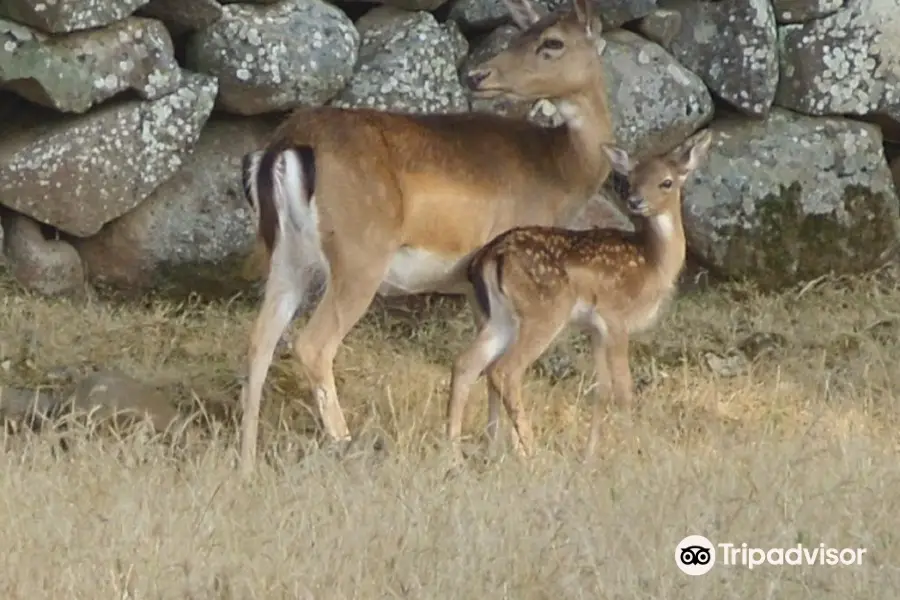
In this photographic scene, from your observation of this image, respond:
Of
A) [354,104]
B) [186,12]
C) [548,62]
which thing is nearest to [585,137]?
[548,62]

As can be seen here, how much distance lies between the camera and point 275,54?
8258mm

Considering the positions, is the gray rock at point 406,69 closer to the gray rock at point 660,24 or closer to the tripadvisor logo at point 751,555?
the gray rock at point 660,24

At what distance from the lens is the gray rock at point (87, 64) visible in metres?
7.77

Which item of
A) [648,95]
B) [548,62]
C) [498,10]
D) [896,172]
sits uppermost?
[548,62]

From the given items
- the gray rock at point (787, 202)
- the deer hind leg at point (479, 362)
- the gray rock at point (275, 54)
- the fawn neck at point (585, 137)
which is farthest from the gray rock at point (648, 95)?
the deer hind leg at point (479, 362)

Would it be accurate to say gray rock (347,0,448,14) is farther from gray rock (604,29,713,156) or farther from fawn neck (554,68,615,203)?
fawn neck (554,68,615,203)

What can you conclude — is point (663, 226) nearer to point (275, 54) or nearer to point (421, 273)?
point (421, 273)

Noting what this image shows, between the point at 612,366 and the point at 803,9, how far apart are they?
119 inches

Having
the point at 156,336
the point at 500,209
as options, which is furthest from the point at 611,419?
the point at 156,336

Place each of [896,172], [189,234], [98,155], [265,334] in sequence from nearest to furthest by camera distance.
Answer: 1. [265,334]
2. [98,155]
3. [189,234]
4. [896,172]

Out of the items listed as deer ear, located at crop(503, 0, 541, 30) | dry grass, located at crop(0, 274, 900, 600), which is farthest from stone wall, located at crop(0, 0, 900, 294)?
deer ear, located at crop(503, 0, 541, 30)

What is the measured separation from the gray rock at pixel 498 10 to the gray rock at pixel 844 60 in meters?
0.87

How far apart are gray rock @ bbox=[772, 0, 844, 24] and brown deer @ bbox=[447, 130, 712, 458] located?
2.22 meters

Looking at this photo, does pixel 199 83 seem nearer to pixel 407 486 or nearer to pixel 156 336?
pixel 156 336
